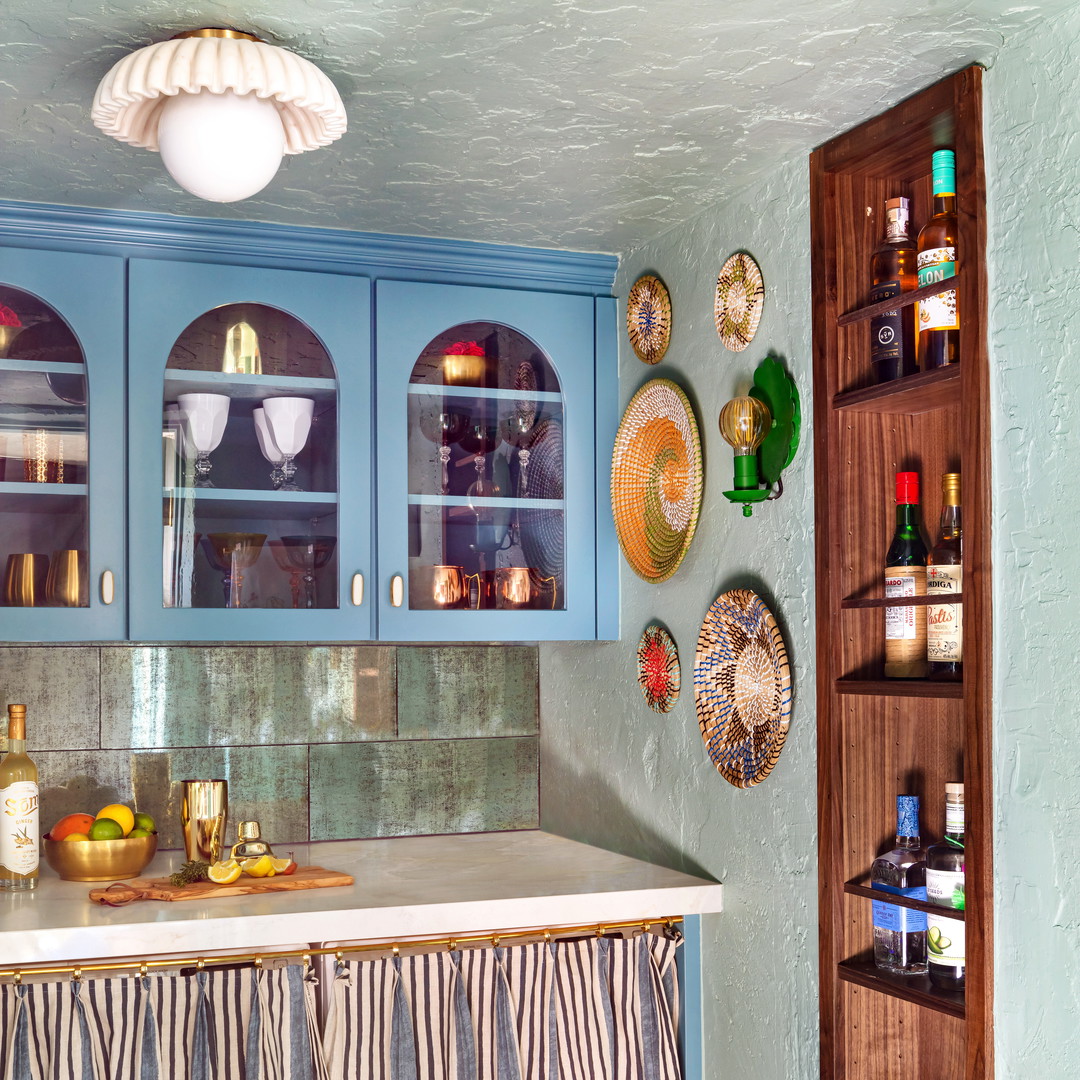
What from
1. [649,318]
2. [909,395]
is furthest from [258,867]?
[909,395]

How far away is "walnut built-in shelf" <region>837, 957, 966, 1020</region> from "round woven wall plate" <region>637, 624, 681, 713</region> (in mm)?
644

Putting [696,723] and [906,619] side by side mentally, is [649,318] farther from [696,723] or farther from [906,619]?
[906,619]

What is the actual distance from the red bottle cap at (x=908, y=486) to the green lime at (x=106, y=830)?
5.03 ft

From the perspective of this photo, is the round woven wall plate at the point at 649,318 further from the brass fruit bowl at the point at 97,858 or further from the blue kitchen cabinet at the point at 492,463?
the brass fruit bowl at the point at 97,858

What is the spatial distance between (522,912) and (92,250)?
1.45 metres

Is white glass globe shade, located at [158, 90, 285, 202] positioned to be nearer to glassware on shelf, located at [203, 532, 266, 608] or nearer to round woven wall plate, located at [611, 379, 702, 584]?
glassware on shelf, located at [203, 532, 266, 608]

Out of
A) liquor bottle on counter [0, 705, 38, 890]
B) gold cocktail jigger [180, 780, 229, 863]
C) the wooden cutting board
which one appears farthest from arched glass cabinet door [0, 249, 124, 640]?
the wooden cutting board

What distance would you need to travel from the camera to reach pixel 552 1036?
2.14m

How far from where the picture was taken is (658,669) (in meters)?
2.37

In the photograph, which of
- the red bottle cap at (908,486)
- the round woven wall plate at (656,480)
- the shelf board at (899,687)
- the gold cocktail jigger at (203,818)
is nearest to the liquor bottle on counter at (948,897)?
→ the shelf board at (899,687)


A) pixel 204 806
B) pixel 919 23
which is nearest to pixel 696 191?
pixel 919 23

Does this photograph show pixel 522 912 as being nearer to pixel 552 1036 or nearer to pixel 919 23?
pixel 552 1036

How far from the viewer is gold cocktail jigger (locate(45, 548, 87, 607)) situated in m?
2.19

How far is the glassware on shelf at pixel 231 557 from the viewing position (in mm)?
2283
